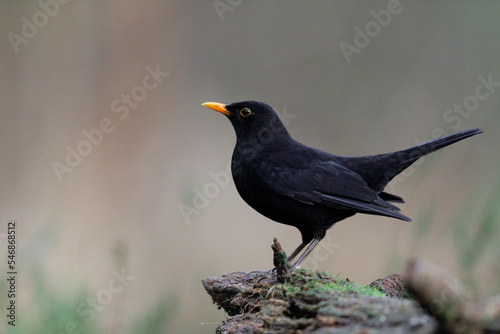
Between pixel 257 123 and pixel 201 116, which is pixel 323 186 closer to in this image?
pixel 257 123

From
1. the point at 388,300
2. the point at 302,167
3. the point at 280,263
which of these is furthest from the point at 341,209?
the point at 388,300

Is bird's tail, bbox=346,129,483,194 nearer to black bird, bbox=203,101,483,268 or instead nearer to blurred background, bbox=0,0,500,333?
black bird, bbox=203,101,483,268

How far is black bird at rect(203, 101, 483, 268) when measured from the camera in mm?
3986

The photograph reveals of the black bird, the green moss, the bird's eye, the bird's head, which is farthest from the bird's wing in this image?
the green moss

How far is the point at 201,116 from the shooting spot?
7.74 meters

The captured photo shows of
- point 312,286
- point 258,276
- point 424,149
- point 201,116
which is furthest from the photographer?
point 201,116

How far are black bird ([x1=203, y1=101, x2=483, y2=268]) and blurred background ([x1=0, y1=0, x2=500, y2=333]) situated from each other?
1.68ft

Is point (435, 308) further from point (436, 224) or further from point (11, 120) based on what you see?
point (11, 120)

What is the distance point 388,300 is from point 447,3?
7181mm

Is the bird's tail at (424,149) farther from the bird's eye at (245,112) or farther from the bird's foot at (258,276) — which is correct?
the bird's foot at (258,276)

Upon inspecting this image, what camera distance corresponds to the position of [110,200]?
6633mm

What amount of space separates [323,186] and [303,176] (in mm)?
179

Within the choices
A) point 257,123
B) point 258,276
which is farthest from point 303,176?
point 258,276

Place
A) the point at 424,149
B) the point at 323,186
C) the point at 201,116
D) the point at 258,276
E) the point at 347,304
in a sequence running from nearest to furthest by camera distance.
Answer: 1. the point at 347,304
2. the point at 258,276
3. the point at 323,186
4. the point at 424,149
5. the point at 201,116
